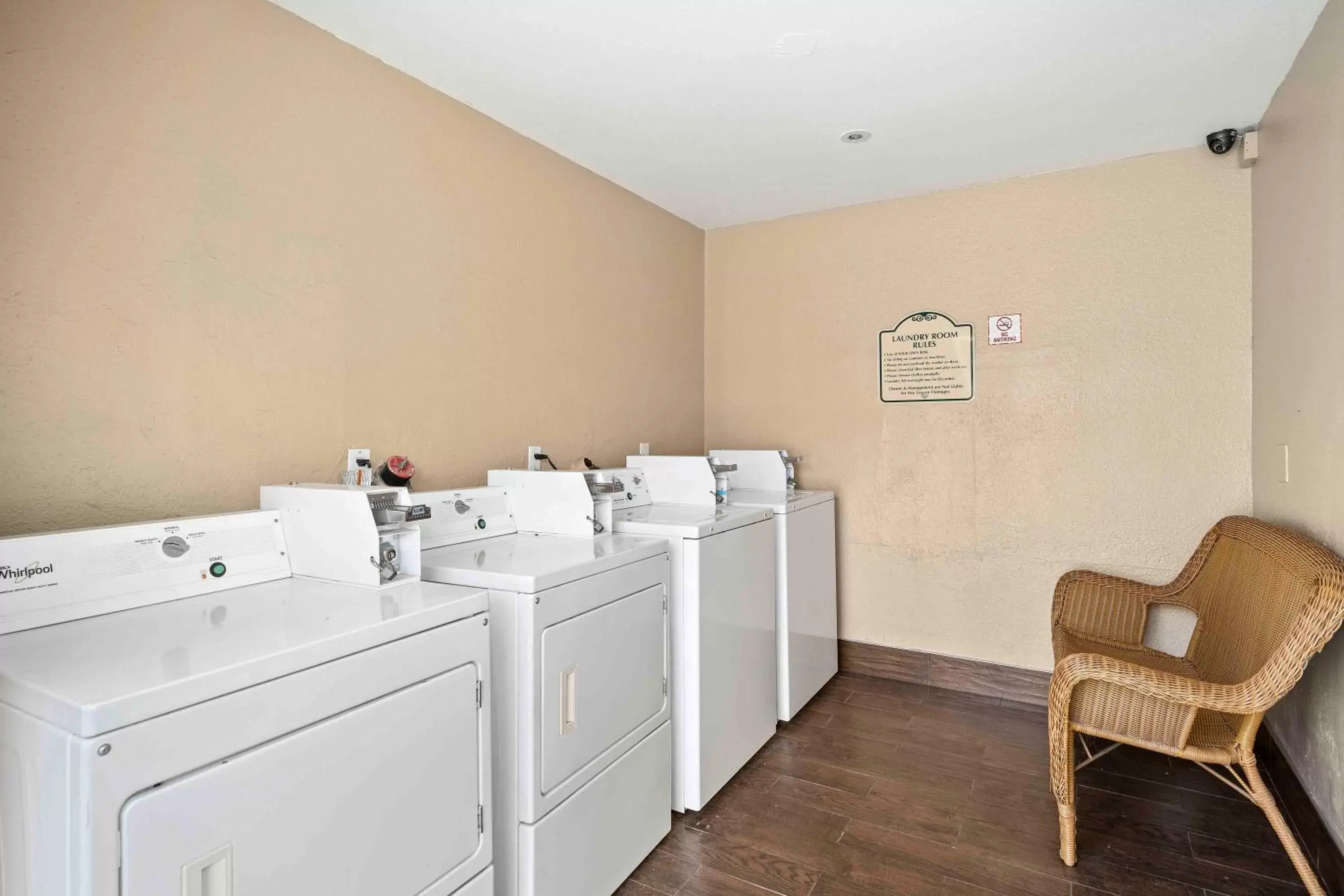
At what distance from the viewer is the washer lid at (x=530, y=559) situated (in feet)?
5.16

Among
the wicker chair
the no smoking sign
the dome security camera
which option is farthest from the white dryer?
the dome security camera

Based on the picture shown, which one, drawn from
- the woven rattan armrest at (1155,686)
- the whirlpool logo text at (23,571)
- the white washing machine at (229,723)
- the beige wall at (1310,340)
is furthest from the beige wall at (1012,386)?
the whirlpool logo text at (23,571)

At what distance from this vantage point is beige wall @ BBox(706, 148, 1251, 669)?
2.72 meters

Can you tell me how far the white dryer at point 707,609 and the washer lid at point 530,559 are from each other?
6.5 inches

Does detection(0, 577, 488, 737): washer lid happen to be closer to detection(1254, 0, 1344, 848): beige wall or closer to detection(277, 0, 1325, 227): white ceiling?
detection(277, 0, 1325, 227): white ceiling

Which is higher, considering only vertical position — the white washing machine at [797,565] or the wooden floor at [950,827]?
the white washing machine at [797,565]

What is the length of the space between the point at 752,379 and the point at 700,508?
1.30m

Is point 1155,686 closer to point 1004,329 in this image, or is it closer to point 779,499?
point 779,499

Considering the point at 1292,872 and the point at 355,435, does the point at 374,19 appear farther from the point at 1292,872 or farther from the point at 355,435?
the point at 1292,872

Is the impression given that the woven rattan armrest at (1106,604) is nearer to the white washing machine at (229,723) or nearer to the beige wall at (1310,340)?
the beige wall at (1310,340)

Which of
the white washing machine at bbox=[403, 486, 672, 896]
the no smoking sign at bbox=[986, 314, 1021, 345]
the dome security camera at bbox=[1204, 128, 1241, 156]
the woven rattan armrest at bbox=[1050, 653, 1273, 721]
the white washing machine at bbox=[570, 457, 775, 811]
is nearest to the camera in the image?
the white washing machine at bbox=[403, 486, 672, 896]

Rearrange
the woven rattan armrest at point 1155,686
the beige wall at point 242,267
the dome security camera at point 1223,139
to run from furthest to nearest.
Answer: the dome security camera at point 1223,139, the woven rattan armrest at point 1155,686, the beige wall at point 242,267

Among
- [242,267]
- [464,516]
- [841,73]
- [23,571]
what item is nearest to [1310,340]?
[841,73]

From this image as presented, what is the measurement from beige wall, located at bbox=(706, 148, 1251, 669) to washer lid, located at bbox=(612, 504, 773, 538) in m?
1.01
